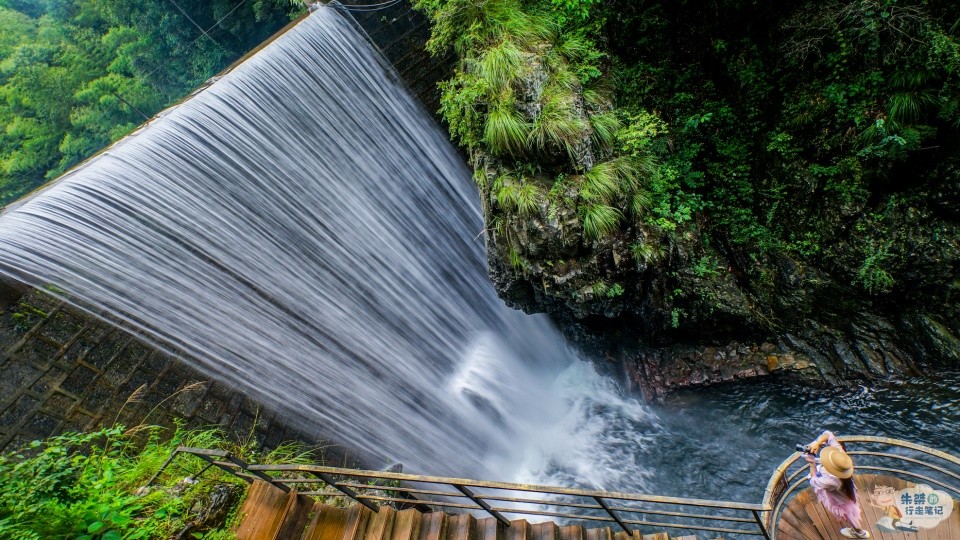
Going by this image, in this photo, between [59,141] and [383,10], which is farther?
[59,141]

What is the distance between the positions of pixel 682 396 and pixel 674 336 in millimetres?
891

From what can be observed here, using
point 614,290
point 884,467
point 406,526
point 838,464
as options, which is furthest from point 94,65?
point 884,467

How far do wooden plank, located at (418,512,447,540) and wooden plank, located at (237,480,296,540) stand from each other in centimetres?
116

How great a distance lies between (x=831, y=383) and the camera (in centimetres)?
580

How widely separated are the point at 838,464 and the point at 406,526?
11.3 ft

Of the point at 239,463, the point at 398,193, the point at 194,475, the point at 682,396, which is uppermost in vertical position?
the point at 398,193

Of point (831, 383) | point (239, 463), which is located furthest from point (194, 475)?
point (831, 383)

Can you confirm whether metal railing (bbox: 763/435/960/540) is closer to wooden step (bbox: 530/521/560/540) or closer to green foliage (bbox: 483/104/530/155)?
wooden step (bbox: 530/521/560/540)

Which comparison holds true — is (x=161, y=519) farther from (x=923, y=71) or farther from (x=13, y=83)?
(x=13, y=83)

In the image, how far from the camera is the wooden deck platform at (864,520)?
3559mm

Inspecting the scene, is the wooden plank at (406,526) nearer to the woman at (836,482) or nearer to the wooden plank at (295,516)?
the wooden plank at (295,516)

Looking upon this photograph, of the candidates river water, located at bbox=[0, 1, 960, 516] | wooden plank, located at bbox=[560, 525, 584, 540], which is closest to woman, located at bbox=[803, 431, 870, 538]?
wooden plank, located at bbox=[560, 525, 584, 540]

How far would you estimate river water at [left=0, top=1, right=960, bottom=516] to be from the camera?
15.6 ft

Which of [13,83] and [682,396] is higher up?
[13,83]
